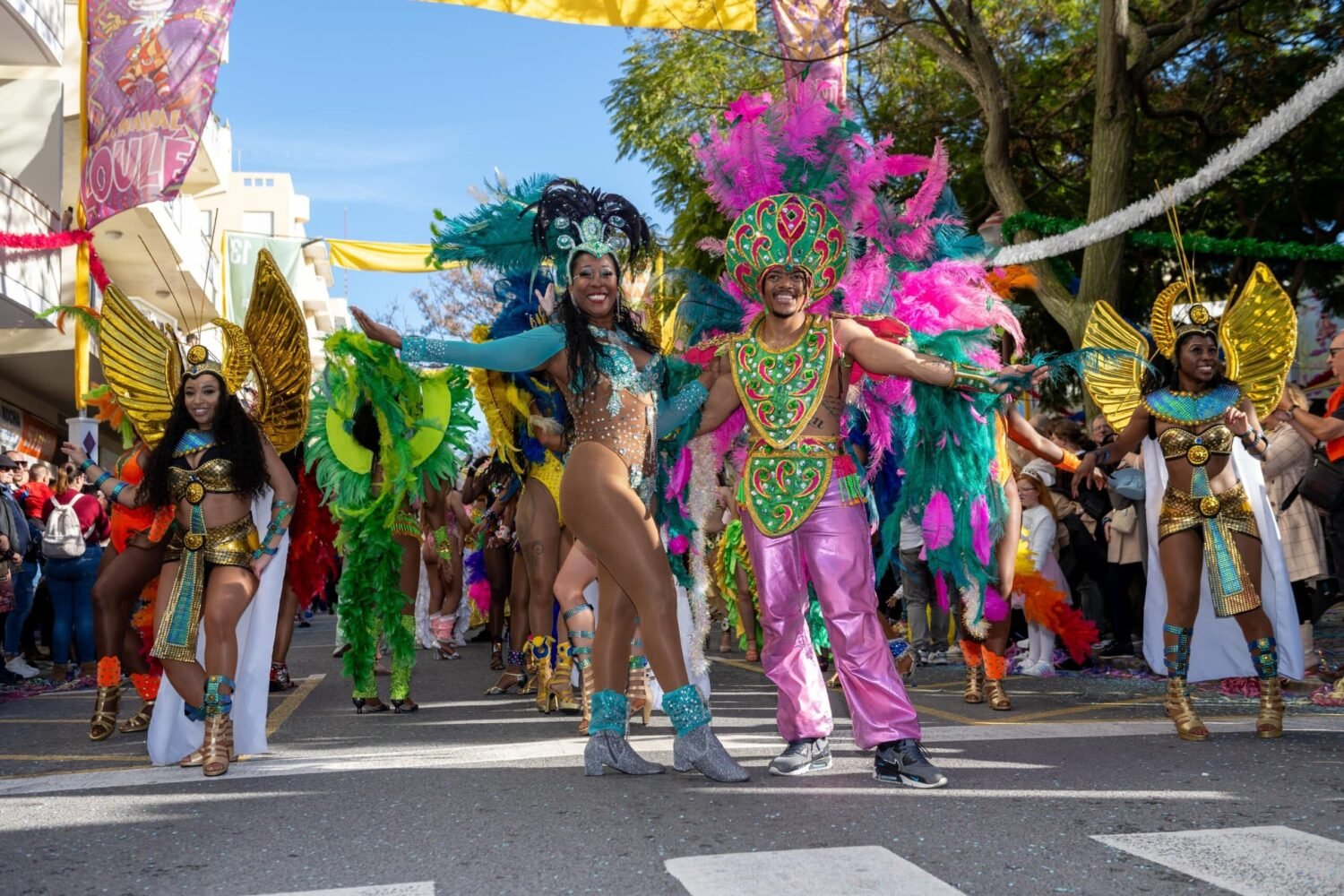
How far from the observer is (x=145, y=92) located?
15.9m

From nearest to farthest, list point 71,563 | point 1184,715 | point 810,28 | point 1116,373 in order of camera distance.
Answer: point 1184,715, point 1116,373, point 810,28, point 71,563

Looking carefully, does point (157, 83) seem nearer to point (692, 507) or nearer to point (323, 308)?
point (692, 507)

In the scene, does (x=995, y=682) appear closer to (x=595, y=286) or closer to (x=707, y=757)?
(x=707, y=757)

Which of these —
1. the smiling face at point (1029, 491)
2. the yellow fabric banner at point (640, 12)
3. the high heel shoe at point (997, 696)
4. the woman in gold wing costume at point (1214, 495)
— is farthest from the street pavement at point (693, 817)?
the yellow fabric banner at point (640, 12)

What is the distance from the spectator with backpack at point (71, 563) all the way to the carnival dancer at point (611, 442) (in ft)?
22.3

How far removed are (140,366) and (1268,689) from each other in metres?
5.51

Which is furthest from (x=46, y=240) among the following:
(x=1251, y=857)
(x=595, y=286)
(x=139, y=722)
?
(x=1251, y=857)

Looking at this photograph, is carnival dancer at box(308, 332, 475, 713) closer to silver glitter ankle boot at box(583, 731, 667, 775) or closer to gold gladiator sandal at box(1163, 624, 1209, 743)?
silver glitter ankle boot at box(583, 731, 667, 775)

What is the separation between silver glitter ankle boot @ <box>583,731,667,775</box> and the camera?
536 cm

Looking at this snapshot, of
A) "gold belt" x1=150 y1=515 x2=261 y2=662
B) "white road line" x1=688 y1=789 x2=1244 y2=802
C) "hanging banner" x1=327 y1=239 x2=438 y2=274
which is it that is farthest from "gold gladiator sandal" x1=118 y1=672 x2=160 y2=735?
"hanging banner" x1=327 y1=239 x2=438 y2=274

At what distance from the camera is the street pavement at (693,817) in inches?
143

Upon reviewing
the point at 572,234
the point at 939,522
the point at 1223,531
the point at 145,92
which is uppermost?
the point at 145,92

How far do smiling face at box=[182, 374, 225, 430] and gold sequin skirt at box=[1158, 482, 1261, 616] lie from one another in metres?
4.48

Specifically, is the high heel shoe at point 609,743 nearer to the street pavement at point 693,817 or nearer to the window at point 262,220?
the street pavement at point 693,817
